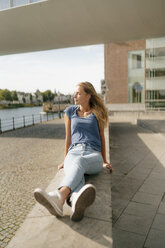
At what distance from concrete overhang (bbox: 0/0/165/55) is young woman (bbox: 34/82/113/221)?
6944 mm

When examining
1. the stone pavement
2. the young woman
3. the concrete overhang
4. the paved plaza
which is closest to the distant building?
the concrete overhang

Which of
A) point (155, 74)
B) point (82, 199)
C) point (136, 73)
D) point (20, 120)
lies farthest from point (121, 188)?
point (136, 73)

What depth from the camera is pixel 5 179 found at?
15.8ft

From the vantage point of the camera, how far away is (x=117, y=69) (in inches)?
1148

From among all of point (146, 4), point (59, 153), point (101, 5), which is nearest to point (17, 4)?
point (101, 5)

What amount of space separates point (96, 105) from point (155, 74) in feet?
88.6

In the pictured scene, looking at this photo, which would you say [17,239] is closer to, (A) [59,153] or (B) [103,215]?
(B) [103,215]

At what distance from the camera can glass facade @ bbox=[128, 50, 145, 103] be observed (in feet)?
93.4

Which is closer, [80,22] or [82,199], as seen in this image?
[82,199]

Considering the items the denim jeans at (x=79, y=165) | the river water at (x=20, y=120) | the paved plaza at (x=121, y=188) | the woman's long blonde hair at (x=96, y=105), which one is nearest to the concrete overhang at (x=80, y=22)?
the river water at (x=20, y=120)

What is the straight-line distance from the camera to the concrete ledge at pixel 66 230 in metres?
1.78

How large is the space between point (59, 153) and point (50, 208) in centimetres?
546

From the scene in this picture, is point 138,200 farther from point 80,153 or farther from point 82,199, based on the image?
point 82,199

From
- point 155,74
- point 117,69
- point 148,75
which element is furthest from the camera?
point 117,69
